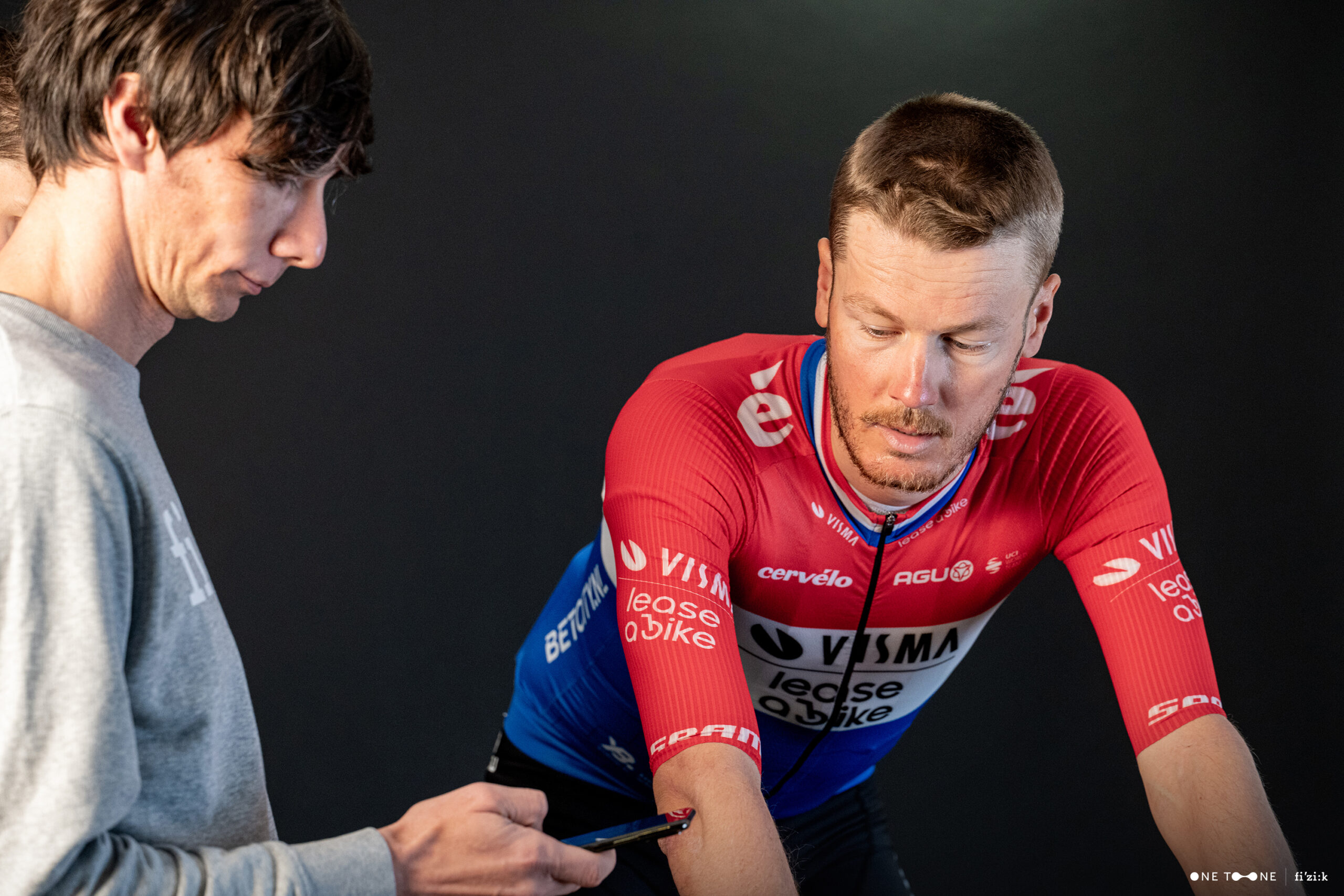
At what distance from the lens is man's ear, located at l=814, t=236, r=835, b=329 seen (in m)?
1.24

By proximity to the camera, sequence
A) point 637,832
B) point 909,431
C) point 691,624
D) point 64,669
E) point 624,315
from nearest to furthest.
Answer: point 64,669
point 637,832
point 691,624
point 909,431
point 624,315

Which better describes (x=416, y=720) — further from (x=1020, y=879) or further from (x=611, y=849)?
(x=611, y=849)

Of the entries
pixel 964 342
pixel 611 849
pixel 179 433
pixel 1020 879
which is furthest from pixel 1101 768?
pixel 179 433

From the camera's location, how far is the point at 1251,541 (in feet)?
7.30

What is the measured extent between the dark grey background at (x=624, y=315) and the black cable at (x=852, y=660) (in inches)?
36.6

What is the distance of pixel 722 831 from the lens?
0.93 m

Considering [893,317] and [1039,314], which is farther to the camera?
[1039,314]

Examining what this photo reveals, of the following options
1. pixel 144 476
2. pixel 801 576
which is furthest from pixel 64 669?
pixel 801 576

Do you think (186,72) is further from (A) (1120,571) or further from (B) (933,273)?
(A) (1120,571)

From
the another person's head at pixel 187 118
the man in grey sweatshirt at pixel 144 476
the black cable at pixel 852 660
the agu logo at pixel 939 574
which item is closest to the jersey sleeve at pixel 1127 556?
the agu logo at pixel 939 574

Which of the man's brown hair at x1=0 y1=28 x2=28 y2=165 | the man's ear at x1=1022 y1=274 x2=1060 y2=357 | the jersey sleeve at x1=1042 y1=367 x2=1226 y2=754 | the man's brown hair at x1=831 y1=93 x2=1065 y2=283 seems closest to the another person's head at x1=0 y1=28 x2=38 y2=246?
the man's brown hair at x1=0 y1=28 x2=28 y2=165

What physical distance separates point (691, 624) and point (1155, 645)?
500mm

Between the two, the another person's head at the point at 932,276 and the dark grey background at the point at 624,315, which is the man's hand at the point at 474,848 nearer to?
the another person's head at the point at 932,276

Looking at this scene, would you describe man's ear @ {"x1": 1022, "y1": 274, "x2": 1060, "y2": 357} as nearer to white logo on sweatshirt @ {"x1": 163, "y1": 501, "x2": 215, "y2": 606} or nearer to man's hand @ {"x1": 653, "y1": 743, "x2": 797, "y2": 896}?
man's hand @ {"x1": 653, "y1": 743, "x2": 797, "y2": 896}
